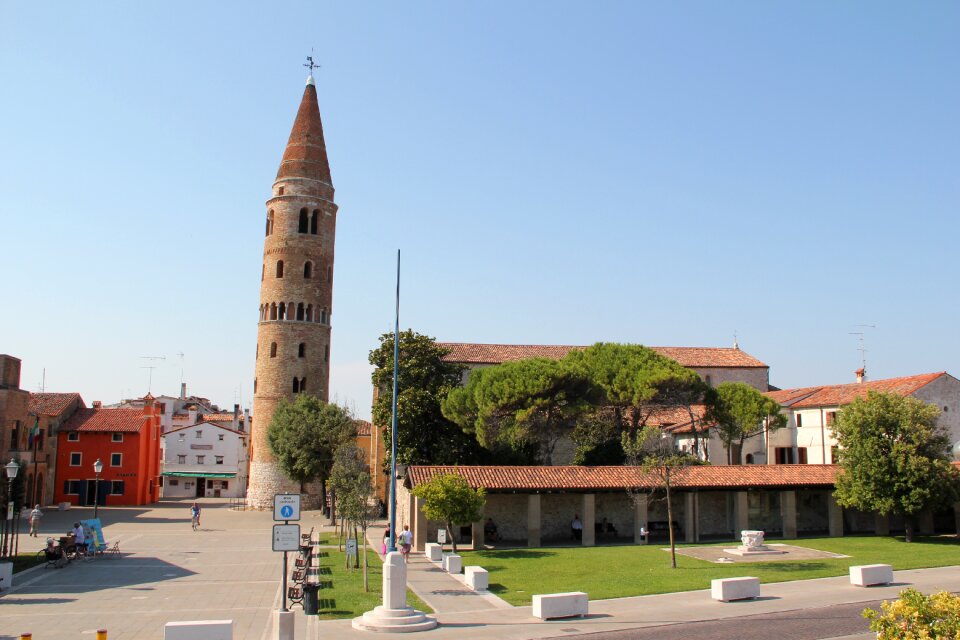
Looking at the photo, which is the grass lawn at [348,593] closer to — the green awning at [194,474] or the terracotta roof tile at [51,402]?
the terracotta roof tile at [51,402]

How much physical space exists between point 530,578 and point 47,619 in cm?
1292

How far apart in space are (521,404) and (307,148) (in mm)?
29739

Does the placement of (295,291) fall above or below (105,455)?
above

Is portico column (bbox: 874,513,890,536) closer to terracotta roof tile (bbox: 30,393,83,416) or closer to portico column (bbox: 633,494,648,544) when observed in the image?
portico column (bbox: 633,494,648,544)

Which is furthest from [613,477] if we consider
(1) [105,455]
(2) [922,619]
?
(1) [105,455]

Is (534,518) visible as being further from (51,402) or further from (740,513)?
(51,402)

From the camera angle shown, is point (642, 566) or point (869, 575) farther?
point (642, 566)

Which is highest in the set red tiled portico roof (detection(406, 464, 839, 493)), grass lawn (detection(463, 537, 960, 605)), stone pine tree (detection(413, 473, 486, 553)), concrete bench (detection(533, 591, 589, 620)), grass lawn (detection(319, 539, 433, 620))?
red tiled portico roof (detection(406, 464, 839, 493))

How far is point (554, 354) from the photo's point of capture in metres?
59.1

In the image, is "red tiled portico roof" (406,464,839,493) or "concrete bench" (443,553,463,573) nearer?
"concrete bench" (443,553,463,573)

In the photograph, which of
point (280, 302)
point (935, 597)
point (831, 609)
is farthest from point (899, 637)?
point (280, 302)

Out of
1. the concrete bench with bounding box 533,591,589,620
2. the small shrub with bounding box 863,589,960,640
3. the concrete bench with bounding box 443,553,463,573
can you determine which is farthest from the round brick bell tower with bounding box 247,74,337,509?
the small shrub with bounding box 863,589,960,640

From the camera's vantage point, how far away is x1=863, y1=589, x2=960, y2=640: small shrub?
8.43 metres

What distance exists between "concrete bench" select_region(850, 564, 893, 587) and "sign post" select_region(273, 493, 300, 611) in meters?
15.6
